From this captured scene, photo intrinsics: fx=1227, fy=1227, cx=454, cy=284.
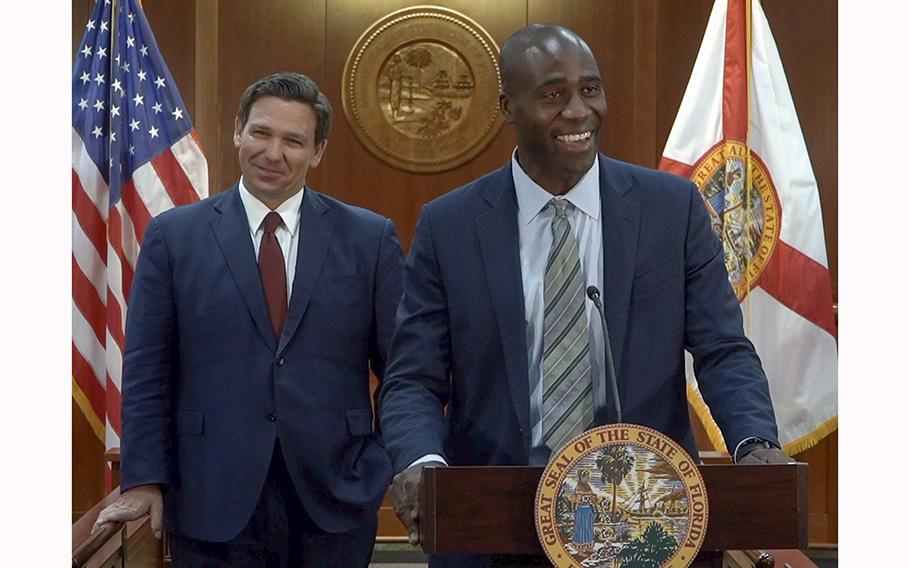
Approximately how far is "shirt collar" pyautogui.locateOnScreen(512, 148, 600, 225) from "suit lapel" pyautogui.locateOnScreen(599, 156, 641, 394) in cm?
1

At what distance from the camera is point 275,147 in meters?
2.96

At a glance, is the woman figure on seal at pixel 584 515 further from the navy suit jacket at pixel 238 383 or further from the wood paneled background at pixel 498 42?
the wood paneled background at pixel 498 42

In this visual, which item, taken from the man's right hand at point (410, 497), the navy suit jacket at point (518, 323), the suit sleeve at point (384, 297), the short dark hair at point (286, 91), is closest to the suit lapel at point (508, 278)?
the navy suit jacket at point (518, 323)

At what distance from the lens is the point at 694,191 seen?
217 centimetres

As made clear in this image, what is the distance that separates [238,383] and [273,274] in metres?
0.28

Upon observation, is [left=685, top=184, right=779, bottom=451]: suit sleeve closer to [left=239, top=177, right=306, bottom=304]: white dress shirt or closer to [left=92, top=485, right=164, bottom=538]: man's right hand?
[left=239, top=177, right=306, bottom=304]: white dress shirt

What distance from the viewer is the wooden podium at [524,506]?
1665 millimetres

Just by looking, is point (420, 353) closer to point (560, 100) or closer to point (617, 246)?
point (617, 246)

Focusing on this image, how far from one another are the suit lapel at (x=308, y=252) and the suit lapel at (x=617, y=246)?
3.25 ft

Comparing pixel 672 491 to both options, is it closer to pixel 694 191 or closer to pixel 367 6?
pixel 694 191

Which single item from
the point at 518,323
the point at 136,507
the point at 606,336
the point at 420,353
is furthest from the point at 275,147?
the point at 606,336

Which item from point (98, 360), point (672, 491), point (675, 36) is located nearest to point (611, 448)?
point (672, 491)

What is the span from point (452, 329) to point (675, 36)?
4156mm

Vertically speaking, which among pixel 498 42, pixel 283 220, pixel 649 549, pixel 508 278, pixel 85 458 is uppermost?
pixel 498 42
